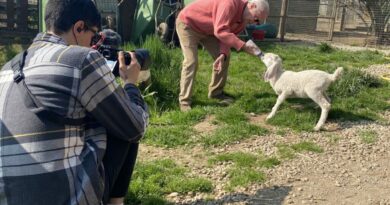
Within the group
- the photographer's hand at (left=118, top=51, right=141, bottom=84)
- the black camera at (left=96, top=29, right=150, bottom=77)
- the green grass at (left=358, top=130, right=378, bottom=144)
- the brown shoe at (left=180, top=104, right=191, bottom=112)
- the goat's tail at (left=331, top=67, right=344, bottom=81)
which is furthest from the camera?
the brown shoe at (left=180, top=104, right=191, bottom=112)

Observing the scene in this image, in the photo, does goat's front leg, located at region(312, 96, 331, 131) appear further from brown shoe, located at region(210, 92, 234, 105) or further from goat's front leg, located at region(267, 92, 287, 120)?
brown shoe, located at region(210, 92, 234, 105)

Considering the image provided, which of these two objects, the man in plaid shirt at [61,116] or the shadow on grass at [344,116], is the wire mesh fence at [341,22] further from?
the man in plaid shirt at [61,116]

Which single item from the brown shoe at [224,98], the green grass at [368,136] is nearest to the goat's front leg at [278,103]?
the brown shoe at [224,98]

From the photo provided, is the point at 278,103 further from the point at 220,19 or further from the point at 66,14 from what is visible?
the point at 66,14

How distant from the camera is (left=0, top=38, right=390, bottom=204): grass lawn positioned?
3705 mm

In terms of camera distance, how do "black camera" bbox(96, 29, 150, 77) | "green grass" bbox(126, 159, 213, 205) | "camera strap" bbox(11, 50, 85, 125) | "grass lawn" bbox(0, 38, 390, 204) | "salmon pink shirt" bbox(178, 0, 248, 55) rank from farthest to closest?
"salmon pink shirt" bbox(178, 0, 248, 55) → "grass lawn" bbox(0, 38, 390, 204) → "green grass" bbox(126, 159, 213, 205) → "black camera" bbox(96, 29, 150, 77) → "camera strap" bbox(11, 50, 85, 125)

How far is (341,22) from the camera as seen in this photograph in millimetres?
15773

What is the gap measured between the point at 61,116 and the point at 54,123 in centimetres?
4

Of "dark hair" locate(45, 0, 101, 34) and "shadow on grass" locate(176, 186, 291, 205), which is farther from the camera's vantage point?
"shadow on grass" locate(176, 186, 291, 205)

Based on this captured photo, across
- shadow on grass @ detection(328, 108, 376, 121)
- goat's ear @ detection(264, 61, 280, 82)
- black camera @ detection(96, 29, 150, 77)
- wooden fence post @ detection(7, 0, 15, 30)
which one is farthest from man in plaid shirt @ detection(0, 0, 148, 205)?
wooden fence post @ detection(7, 0, 15, 30)

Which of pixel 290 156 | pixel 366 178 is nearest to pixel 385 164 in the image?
pixel 366 178

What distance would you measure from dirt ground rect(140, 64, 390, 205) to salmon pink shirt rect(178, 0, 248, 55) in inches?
36.4

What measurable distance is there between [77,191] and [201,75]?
204 inches

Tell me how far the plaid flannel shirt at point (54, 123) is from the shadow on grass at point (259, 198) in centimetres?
148
